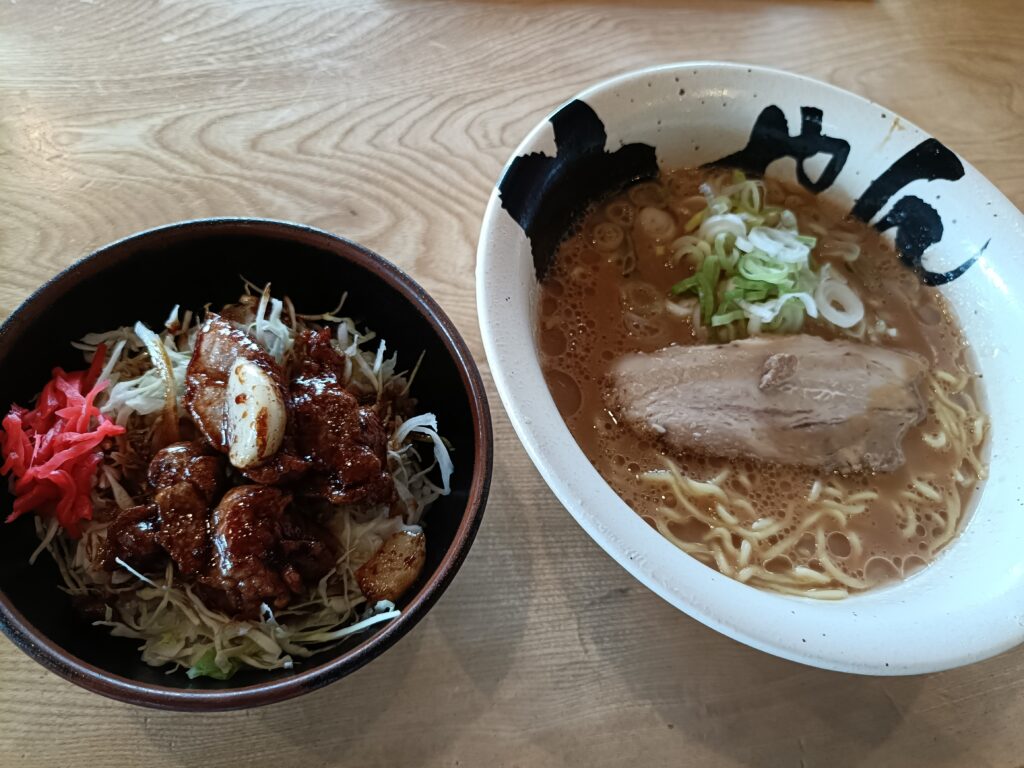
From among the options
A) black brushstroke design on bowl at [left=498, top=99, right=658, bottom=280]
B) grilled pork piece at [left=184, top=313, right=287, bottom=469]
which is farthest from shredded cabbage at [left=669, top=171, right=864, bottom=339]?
grilled pork piece at [left=184, top=313, right=287, bottom=469]

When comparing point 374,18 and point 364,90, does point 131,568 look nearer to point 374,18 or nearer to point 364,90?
point 364,90

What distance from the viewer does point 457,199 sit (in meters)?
1.43

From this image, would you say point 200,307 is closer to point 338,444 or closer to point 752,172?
point 338,444

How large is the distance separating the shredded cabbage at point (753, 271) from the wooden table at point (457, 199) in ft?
1.49

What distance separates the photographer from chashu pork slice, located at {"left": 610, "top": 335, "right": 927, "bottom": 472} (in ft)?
3.90

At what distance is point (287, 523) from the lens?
90 centimetres

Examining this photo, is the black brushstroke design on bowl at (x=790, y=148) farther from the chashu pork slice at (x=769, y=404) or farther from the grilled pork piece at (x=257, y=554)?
the grilled pork piece at (x=257, y=554)

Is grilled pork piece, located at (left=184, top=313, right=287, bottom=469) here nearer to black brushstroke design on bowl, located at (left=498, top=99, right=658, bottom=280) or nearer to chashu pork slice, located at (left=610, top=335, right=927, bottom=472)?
black brushstroke design on bowl, located at (left=498, top=99, right=658, bottom=280)

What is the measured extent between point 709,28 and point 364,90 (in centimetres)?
92

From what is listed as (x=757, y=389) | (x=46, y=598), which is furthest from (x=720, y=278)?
(x=46, y=598)

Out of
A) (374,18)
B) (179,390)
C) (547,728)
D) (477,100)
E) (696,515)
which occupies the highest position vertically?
(374,18)

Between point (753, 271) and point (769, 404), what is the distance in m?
0.27

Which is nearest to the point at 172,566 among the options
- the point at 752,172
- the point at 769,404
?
the point at 769,404

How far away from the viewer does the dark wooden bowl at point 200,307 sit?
30.0 inches
